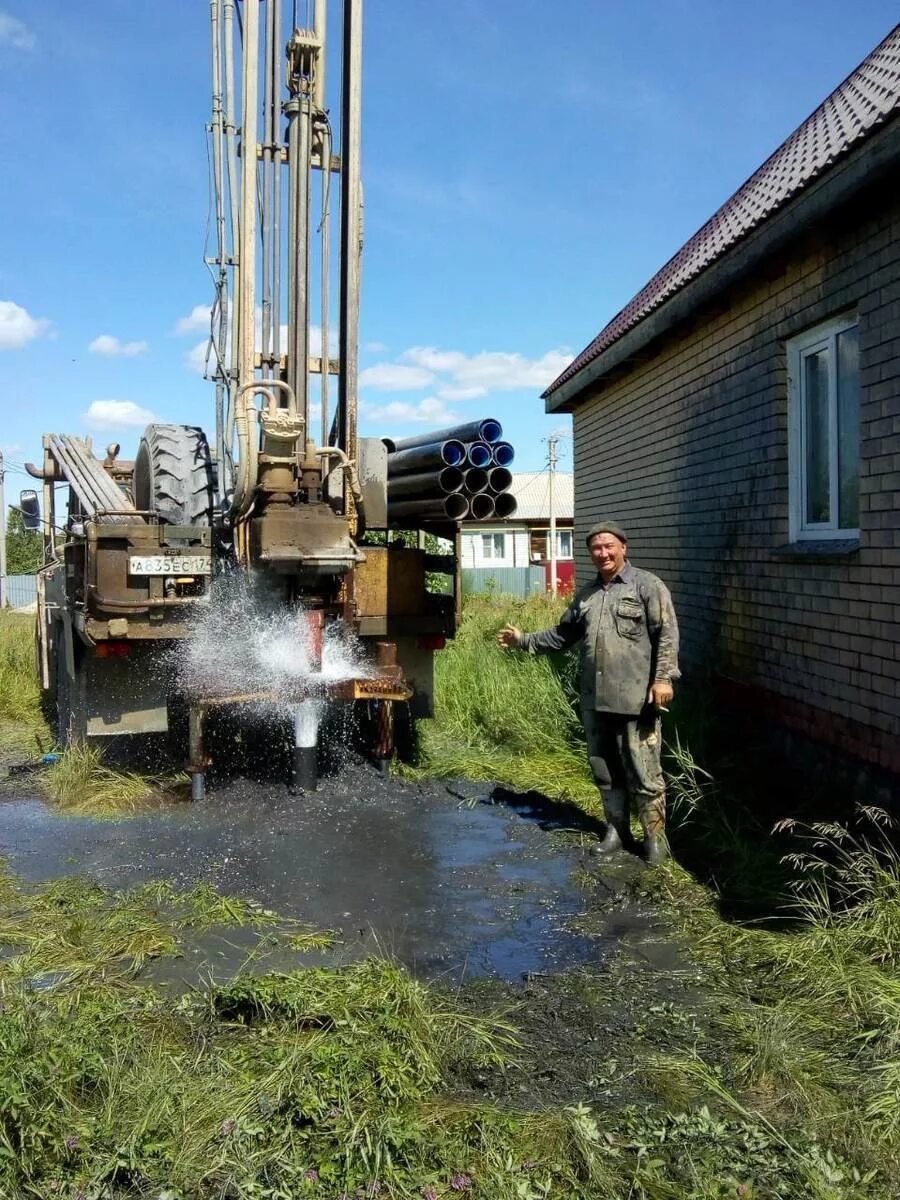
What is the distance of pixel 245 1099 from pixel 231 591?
441 centimetres

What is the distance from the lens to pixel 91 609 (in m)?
6.68

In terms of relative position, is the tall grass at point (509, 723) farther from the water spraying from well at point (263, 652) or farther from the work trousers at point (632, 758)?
the water spraying from well at point (263, 652)

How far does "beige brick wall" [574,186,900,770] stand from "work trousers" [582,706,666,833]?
1.11m

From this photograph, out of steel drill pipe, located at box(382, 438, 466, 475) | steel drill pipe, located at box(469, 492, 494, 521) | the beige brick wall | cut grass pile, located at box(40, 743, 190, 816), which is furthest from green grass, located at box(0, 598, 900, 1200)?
steel drill pipe, located at box(382, 438, 466, 475)

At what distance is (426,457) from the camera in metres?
6.25

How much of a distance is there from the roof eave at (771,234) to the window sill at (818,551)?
1.81 m

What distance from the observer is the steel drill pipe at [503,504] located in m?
6.04

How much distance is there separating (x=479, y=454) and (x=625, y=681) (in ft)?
5.10

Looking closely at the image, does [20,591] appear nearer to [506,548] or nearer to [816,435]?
[506,548]

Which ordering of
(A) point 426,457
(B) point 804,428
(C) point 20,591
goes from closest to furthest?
(A) point 426,457
(B) point 804,428
(C) point 20,591

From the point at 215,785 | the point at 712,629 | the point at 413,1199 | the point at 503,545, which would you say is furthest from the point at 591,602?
the point at 503,545

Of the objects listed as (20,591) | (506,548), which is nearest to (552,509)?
(506,548)

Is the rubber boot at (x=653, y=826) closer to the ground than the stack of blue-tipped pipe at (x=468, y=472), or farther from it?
closer to the ground

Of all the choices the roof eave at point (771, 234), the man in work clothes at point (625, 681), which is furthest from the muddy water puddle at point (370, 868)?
the roof eave at point (771, 234)
